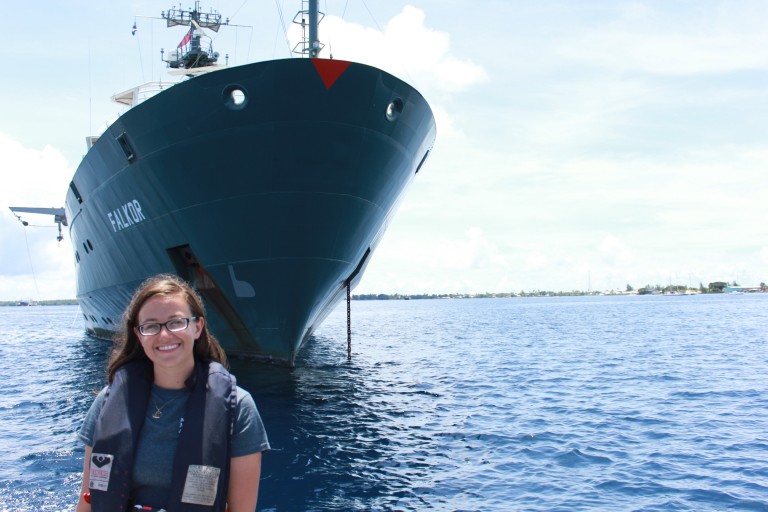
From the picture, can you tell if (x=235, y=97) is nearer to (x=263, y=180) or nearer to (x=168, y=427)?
(x=263, y=180)

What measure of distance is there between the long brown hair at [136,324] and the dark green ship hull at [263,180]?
8.99m

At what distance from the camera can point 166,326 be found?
2.39 meters

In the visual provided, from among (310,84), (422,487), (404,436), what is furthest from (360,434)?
(310,84)

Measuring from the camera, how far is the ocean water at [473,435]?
6641mm

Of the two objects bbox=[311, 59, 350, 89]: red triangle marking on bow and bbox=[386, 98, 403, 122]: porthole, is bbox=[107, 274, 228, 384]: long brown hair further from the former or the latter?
bbox=[386, 98, 403, 122]: porthole

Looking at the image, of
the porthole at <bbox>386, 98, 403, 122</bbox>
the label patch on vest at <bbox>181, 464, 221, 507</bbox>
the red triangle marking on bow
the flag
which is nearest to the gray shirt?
the label patch on vest at <bbox>181, 464, 221, 507</bbox>

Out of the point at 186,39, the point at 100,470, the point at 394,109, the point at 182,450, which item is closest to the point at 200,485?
the point at 182,450

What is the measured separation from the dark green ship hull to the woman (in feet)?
29.7

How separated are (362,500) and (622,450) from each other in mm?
4176

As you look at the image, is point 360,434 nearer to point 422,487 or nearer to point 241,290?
point 422,487

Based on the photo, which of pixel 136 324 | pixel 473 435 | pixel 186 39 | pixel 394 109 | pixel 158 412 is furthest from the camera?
pixel 186 39

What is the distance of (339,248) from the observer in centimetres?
1266

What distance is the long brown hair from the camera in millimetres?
2459

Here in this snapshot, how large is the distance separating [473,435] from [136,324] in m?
7.68
